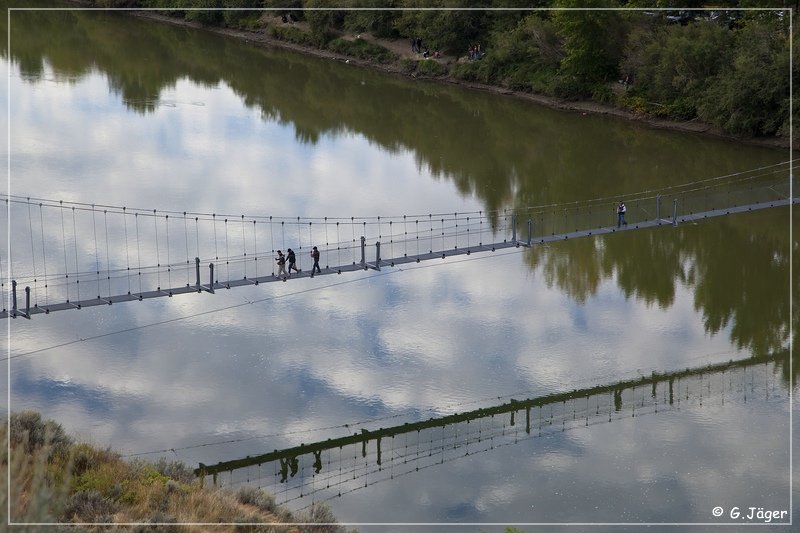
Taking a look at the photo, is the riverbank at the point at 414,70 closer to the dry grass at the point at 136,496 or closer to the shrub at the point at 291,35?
the shrub at the point at 291,35

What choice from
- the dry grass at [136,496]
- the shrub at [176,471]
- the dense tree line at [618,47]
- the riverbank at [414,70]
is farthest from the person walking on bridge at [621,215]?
the riverbank at [414,70]

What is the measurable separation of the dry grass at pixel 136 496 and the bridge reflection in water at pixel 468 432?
631 mm

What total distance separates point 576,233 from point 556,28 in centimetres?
1375

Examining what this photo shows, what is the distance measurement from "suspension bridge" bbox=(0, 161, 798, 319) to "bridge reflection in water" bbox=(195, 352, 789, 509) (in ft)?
7.07

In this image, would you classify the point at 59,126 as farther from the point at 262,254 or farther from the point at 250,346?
the point at 250,346

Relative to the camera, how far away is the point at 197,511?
980cm

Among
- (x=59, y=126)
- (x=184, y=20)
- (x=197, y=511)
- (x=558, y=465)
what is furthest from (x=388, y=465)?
(x=184, y=20)

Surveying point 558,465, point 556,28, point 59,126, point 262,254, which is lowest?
point 558,465

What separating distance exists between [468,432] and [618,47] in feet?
55.1

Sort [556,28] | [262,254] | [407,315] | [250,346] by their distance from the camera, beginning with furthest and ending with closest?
[556,28] → [262,254] → [407,315] → [250,346]

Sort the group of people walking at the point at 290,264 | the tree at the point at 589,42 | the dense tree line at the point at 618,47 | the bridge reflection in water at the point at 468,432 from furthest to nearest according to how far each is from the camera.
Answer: the tree at the point at 589,42
the dense tree line at the point at 618,47
the group of people walking at the point at 290,264
the bridge reflection in water at the point at 468,432

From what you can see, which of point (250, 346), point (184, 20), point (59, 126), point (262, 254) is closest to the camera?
point (250, 346)

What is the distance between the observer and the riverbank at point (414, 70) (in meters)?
25.4

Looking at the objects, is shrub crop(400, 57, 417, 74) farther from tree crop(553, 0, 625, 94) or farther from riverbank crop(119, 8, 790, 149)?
tree crop(553, 0, 625, 94)
